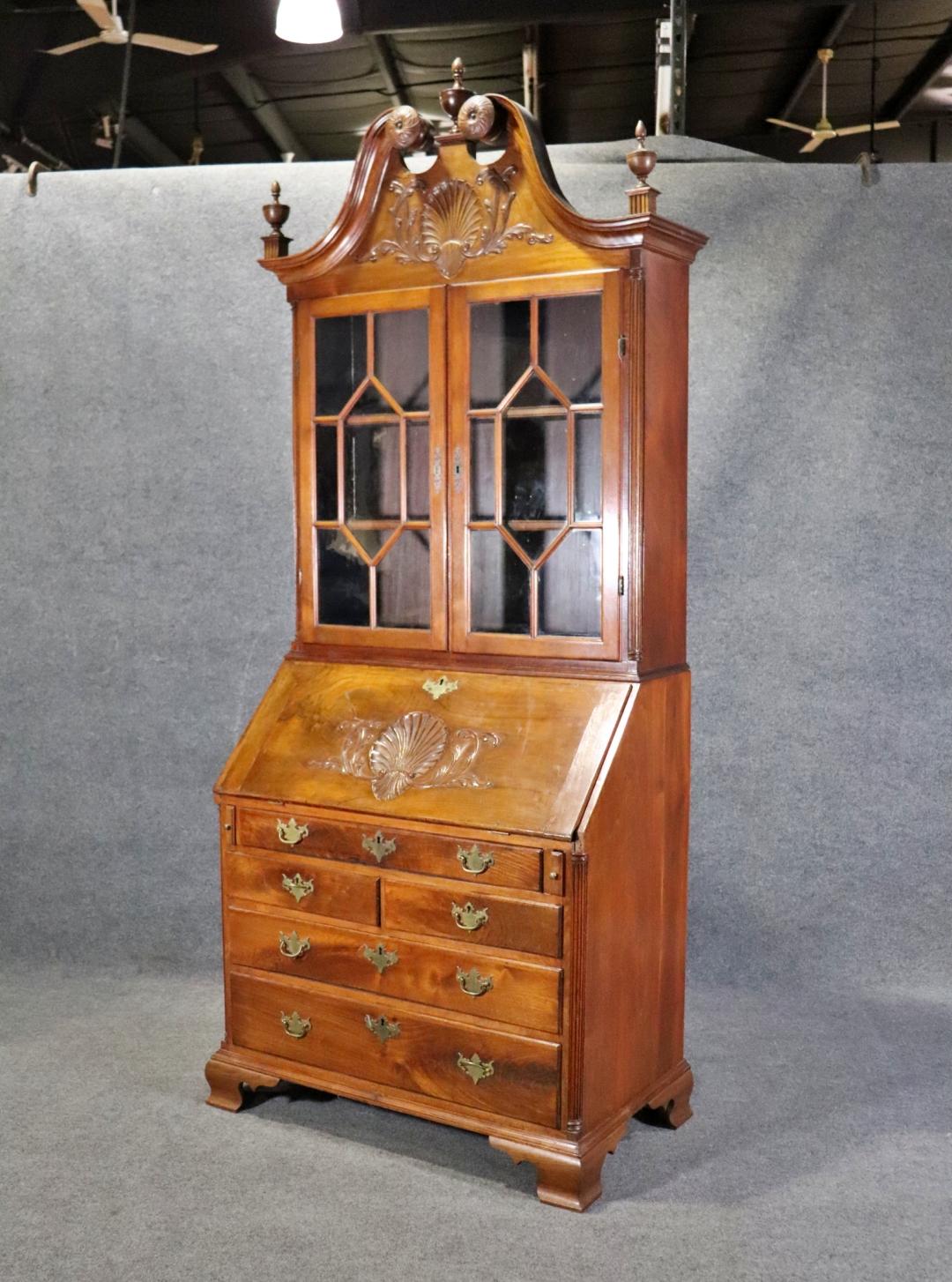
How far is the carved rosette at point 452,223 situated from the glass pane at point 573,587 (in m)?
0.65

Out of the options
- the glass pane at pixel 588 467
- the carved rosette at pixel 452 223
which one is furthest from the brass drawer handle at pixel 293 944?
the carved rosette at pixel 452 223

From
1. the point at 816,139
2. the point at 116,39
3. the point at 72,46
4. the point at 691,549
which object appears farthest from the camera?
the point at 816,139

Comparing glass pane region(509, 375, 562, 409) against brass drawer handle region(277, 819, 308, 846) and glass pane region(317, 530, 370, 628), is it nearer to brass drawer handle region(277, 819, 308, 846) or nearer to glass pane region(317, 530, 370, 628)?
glass pane region(317, 530, 370, 628)

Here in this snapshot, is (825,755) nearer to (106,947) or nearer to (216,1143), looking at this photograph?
(216,1143)

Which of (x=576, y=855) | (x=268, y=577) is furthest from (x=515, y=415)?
(x=268, y=577)

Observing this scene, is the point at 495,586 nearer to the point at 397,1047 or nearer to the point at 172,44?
the point at 397,1047

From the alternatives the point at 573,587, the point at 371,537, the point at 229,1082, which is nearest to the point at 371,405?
the point at 371,537

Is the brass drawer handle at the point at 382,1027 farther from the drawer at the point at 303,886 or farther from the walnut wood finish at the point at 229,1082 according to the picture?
the walnut wood finish at the point at 229,1082

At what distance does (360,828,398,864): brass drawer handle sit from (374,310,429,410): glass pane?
38.1 inches

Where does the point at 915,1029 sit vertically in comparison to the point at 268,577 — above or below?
below

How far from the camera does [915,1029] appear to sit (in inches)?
135

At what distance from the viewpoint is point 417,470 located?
304 cm

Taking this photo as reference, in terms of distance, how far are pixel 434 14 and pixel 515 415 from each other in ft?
9.56

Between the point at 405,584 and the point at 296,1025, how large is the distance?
1.03m
